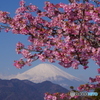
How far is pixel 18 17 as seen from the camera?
505 inches

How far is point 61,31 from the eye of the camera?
11266mm

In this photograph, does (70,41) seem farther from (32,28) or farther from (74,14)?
(32,28)

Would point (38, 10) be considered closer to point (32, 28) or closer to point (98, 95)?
point (32, 28)

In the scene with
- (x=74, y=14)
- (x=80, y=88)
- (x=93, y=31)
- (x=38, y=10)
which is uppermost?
(x=38, y=10)

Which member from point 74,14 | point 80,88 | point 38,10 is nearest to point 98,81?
point 80,88

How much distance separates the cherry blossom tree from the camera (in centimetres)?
1053

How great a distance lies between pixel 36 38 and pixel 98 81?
812 cm

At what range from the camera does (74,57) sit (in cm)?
1183

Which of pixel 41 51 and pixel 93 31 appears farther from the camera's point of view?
pixel 41 51

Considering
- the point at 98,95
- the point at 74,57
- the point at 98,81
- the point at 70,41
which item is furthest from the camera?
the point at 98,95

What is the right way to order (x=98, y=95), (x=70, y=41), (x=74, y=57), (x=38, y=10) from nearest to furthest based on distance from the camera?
(x=70, y=41) → (x=74, y=57) → (x=38, y=10) → (x=98, y=95)

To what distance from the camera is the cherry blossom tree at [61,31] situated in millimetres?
10531

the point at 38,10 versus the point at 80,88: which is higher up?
the point at 38,10

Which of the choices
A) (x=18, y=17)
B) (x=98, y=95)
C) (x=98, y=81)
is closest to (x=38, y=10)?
(x=18, y=17)
